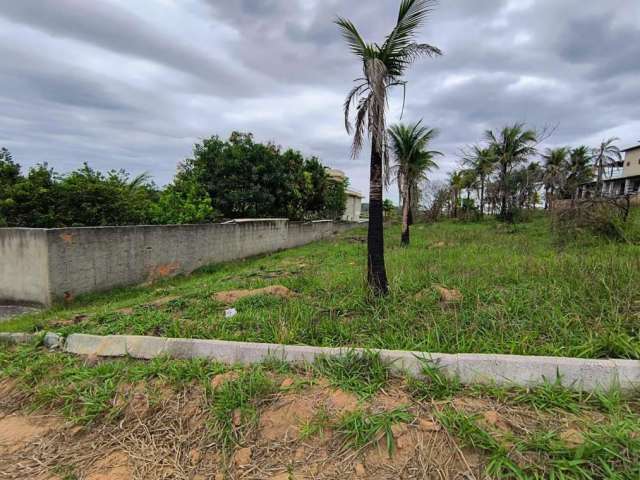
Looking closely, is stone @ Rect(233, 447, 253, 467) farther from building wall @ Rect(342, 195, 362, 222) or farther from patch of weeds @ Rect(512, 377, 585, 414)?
building wall @ Rect(342, 195, 362, 222)

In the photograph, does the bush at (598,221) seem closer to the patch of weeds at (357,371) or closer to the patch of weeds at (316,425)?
the patch of weeds at (357,371)

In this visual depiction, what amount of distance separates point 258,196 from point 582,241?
36.6 ft

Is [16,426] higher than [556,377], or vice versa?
[556,377]

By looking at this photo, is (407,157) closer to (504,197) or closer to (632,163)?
(504,197)

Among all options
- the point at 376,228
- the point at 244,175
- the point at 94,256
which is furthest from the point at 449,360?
the point at 244,175

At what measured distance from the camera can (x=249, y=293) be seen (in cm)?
457

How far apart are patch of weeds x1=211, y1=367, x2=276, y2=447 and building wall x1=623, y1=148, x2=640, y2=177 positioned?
33599mm

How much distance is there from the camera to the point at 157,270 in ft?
24.4

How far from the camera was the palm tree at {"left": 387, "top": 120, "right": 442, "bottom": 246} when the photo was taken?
9.87 m

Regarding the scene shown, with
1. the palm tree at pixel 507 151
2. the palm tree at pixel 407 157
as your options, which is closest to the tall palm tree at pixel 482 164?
the palm tree at pixel 507 151

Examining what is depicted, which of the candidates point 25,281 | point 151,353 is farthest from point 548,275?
point 25,281

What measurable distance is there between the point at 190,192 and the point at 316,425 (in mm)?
10394

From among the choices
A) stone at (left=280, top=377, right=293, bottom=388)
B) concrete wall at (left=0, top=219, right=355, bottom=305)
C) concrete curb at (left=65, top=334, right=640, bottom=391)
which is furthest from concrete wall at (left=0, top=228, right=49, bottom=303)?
stone at (left=280, top=377, right=293, bottom=388)

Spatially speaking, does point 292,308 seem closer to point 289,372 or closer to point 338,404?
point 289,372
